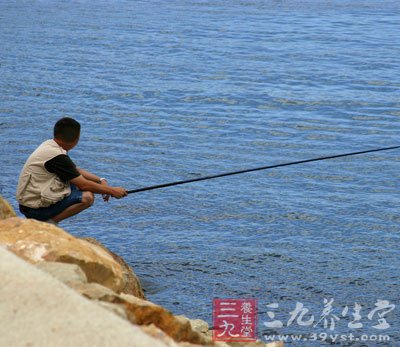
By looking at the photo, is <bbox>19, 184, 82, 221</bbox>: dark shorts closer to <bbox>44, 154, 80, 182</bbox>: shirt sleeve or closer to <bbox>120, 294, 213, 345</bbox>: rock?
<bbox>44, 154, 80, 182</bbox>: shirt sleeve

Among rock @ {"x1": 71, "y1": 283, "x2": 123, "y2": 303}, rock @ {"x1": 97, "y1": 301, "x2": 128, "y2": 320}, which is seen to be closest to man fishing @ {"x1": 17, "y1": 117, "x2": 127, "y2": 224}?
rock @ {"x1": 71, "y1": 283, "x2": 123, "y2": 303}

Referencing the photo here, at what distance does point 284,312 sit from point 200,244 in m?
1.94

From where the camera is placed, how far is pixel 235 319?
361 inches

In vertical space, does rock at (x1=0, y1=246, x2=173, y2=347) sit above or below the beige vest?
above

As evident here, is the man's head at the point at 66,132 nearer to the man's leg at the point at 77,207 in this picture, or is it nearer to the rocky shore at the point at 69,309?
the man's leg at the point at 77,207

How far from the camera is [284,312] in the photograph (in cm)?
922

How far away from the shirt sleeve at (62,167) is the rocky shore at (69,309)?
6.04 feet

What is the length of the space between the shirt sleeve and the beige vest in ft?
0.10

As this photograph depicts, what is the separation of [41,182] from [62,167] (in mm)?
238

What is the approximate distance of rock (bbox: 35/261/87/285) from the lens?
559 cm

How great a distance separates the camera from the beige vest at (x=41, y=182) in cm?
832

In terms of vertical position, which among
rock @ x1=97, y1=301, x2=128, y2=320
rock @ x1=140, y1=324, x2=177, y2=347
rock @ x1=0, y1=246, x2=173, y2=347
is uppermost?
rock @ x1=0, y1=246, x2=173, y2=347

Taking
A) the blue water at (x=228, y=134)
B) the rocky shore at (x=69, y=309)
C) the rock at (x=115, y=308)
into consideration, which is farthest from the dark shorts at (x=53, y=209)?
the rock at (x=115, y=308)

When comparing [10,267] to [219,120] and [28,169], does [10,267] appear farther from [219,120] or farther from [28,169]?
[219,120]
